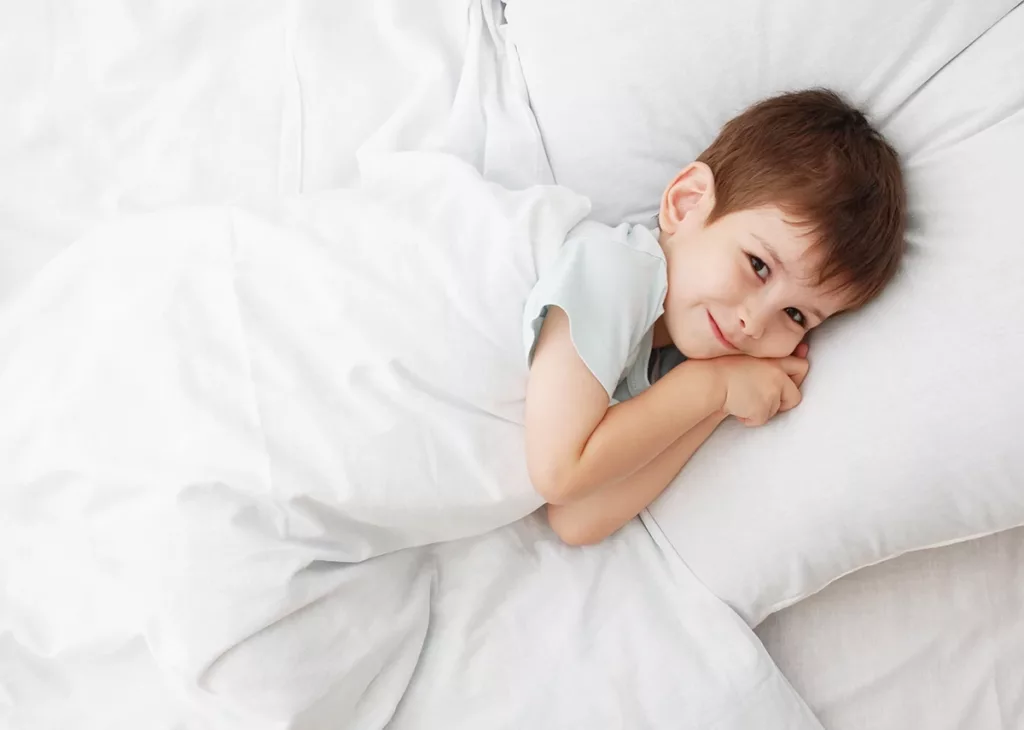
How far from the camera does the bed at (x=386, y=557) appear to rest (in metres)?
0.77

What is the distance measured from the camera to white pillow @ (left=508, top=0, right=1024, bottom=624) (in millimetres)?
813

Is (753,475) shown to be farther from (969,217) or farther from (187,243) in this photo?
A: (187,243)

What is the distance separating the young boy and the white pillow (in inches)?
1.6

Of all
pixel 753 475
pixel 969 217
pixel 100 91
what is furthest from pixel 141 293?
pixel 969 217

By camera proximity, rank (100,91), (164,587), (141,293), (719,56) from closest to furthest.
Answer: (164,587)
(141,293)
(719,56)
(100,91)

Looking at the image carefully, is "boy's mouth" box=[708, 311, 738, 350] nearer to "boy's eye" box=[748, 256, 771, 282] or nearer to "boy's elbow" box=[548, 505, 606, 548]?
"boy's eye" box=[748, 256, 771, 282]

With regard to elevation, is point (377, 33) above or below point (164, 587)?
above

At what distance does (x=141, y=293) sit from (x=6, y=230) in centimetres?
31

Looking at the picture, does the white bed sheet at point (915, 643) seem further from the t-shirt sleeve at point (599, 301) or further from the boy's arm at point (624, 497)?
the t-shirt sleeve at point (599, 301)

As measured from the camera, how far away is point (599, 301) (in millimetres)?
844

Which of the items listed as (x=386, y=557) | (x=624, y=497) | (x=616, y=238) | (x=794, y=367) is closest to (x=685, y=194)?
(x=616, y=238)

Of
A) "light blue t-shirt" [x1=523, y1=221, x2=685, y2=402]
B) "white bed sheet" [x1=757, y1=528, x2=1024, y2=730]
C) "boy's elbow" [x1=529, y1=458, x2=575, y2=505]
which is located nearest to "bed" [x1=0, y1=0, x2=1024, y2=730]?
"white bed sheet" [x1=757, y1=528, x2=1024, y2=730]

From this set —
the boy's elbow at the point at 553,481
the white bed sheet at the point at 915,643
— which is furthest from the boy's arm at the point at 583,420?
the white bed sheet at the point at 915,643

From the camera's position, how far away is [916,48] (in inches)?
36.7
